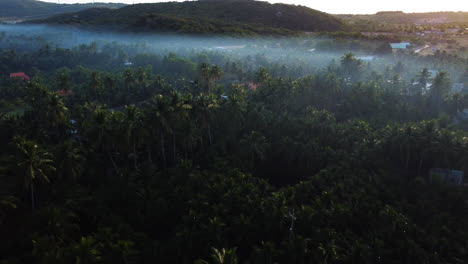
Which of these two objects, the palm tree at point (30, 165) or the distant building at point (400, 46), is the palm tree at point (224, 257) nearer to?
the palm tree at point (30, 165)

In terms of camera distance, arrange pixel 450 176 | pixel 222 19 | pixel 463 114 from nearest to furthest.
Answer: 1. pixel 450 176
2. pixel 463 114
3. pixel 222 19

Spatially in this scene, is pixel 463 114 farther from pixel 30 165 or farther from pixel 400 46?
pixel 400 46

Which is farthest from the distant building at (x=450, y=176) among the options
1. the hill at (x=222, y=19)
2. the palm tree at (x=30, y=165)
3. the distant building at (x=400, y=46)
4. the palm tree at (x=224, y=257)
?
the hill at (x=222, y=19)

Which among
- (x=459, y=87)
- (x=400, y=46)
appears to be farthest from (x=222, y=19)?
(x=459, y=87)

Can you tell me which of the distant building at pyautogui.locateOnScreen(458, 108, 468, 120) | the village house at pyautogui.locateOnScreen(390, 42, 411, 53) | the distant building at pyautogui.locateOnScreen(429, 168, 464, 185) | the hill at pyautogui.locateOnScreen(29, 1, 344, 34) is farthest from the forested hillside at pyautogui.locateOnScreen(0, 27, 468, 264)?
the hill at pyautogui.locateOnScreen(29, 1, 344, 34)

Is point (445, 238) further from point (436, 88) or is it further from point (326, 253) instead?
point (436, 88)

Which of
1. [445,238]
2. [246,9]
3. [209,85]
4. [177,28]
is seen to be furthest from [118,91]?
[246,9]

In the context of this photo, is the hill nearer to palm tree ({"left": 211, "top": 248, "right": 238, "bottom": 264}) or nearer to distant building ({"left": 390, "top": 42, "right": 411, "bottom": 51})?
distant building ({"left": 390, "top": 42, "right": 411, "bottom": 51})

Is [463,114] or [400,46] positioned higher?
[400,46]
